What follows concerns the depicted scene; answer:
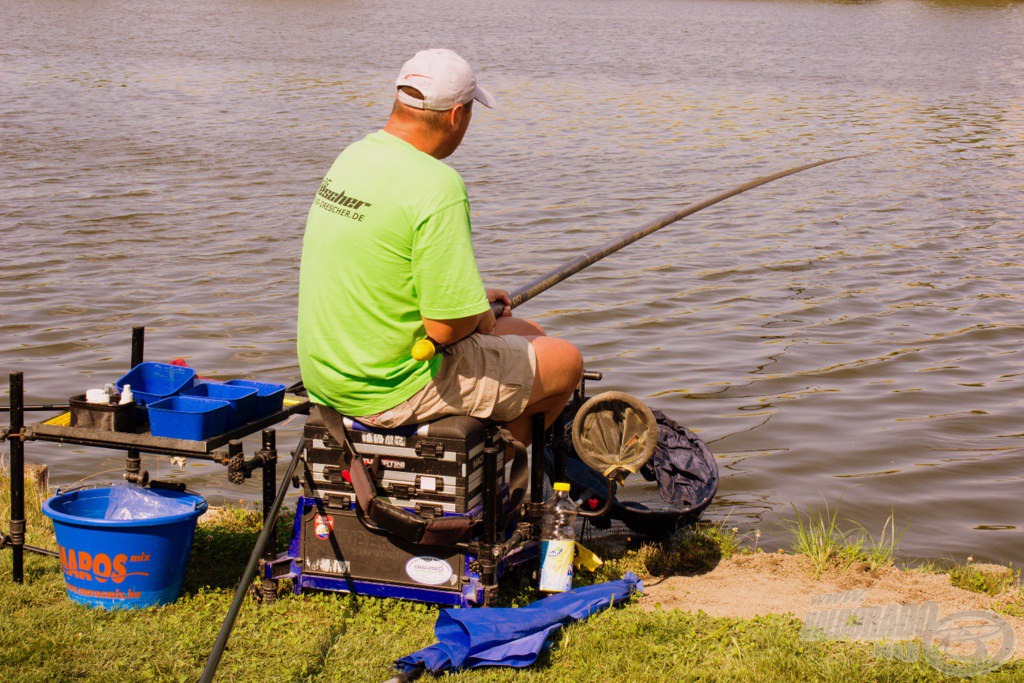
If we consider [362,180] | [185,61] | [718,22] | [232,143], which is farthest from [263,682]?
[718,22]

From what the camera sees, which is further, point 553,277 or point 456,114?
point 553,277

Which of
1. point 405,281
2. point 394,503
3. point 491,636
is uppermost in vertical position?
point 405,281

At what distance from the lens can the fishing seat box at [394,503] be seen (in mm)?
3986

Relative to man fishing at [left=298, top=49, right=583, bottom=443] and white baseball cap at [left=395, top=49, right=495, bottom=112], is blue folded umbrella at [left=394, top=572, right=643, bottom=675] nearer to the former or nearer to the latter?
man fishing at [left=298, top=49, right=583, bottom=443]

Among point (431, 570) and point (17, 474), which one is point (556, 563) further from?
point (17, 474)

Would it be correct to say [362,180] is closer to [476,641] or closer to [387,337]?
[387,337]

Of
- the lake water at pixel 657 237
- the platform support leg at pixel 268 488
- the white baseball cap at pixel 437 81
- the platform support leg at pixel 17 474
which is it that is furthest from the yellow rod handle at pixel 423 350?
the lake water at pixel 657 237

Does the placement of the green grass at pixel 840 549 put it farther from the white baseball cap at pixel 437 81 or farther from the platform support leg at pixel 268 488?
the white baseball cap at pixel 437 81

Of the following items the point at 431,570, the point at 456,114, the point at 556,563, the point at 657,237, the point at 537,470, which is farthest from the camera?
the point at 657,237

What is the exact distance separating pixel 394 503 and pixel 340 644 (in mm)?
491

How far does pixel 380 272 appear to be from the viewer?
150 inches

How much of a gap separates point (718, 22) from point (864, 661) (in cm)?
3572

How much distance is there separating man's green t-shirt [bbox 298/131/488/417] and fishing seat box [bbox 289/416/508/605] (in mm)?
163

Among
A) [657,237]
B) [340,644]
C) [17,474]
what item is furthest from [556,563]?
[657,237]
